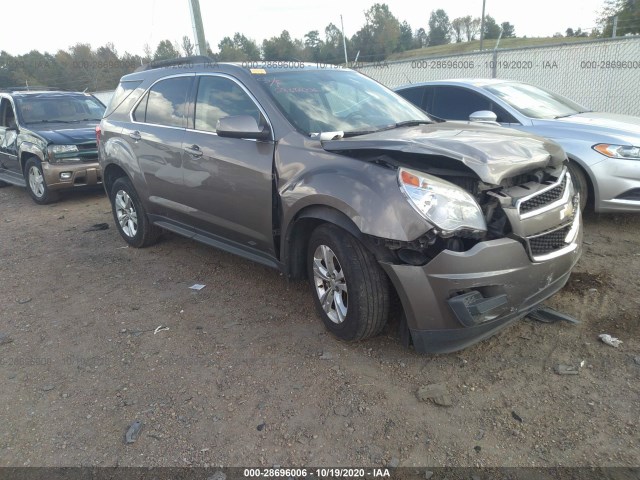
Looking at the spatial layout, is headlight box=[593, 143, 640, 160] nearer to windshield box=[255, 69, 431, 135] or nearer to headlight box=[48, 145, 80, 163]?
windshield box=[255, 69, 431, 135]

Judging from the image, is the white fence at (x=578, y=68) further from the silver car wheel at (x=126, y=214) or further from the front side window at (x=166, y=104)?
the silver car wheel at (x=126, y=214)

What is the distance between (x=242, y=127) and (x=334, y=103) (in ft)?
2.74

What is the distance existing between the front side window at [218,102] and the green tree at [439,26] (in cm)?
4840

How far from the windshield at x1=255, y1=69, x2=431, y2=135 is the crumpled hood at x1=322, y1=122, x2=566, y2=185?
350 mm

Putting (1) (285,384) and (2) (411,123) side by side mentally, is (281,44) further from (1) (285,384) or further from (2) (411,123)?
(1) (285,384)

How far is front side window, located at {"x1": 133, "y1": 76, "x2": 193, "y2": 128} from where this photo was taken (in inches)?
179

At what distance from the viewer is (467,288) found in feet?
8.87

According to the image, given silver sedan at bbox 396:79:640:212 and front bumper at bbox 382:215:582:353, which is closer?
front bumper at bbox 382:215:582:353

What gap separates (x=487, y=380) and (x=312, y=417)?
3.49 feet

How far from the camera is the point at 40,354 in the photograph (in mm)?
3578

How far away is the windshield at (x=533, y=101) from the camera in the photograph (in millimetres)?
5953

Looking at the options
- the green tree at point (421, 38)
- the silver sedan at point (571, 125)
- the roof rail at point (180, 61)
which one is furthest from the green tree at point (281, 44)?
the roof rail at point (180, 61)

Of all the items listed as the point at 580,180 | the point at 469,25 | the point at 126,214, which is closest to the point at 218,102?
the point at 126,214

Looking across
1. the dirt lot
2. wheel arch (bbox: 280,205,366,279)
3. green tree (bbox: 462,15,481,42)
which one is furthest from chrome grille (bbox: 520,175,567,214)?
green tree (bbox: 462,15,481,42)
